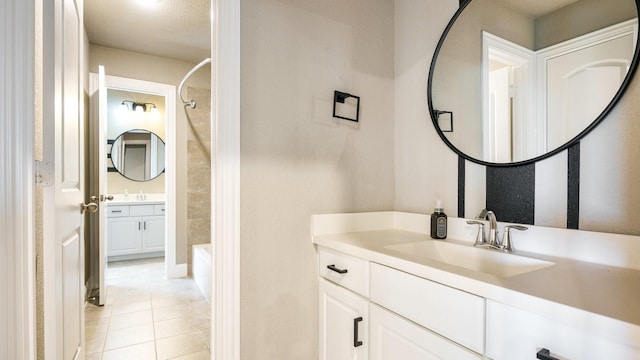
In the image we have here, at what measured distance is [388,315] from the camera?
1094mm

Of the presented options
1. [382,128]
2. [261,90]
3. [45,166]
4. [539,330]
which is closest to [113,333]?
[45,166]

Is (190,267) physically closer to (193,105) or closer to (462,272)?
(193,105)

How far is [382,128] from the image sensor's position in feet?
5.81

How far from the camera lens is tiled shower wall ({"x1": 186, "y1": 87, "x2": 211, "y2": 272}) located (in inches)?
141

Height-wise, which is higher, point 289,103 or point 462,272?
point 289,103

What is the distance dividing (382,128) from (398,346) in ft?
3.71

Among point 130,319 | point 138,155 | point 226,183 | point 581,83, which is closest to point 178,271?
point 130,319

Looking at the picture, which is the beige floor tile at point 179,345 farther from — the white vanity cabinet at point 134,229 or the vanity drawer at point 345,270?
the white vanity cabinet at point 134,229

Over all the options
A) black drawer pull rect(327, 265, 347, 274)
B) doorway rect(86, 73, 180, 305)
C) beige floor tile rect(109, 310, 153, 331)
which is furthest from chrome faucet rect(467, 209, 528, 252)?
doorway rect(86, 73, 180, 305)

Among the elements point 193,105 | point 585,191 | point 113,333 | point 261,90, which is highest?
point 193,105

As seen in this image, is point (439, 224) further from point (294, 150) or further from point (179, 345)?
point (179, 345)

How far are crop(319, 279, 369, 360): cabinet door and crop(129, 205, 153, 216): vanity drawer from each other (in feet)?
11.9

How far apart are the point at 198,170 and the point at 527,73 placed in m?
3.32

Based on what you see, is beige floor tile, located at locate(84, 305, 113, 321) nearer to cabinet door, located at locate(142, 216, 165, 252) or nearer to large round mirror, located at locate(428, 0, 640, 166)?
Result: cabinet door, located at locate(142, 216, 165, 252)
